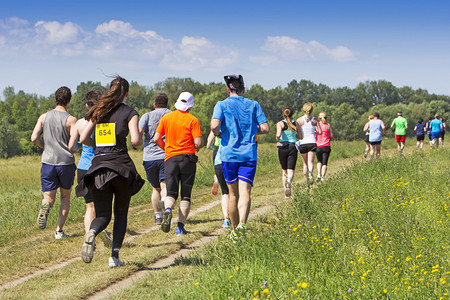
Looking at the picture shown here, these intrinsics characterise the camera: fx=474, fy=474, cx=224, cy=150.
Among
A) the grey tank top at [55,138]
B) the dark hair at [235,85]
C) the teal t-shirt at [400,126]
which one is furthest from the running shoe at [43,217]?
the teal t-shirt at [400,126]

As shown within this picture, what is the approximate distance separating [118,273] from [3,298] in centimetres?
123

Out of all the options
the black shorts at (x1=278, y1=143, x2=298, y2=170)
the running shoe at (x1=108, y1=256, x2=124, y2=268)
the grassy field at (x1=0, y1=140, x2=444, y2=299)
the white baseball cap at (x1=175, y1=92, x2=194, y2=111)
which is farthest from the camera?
the black shorts at (x1=278, y1=143, x2=298, y2=170)

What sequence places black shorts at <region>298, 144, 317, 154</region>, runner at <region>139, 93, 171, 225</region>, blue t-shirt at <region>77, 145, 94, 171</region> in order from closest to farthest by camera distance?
blue t-shirt at <region>77, 145, 94, 171</region>
runner at <region>139, 93, 171, 225</region>
black shorts at <region>298, 144, 317, 154</region>

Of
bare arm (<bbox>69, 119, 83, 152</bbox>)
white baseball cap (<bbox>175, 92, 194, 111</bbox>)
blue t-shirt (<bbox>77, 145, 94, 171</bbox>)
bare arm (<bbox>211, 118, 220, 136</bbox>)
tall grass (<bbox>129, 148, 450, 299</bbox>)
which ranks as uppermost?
white baseball cap (<bbox>175, 92, 194, 111</bbox>)

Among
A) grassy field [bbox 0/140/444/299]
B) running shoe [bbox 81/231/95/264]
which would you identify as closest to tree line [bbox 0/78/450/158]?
Answer: grassy field [bbox 0/140/444/299]

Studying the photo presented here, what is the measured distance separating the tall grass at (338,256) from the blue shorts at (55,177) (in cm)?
277

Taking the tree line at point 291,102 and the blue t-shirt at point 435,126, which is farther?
the tree line at point 291,102

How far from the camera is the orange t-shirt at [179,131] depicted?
710cm

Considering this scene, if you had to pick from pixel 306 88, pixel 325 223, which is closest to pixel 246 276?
pixel 325 223

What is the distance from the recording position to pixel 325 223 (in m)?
6.35

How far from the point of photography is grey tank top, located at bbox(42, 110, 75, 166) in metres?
7.50

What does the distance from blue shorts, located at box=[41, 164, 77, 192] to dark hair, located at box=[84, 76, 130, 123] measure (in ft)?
7.47

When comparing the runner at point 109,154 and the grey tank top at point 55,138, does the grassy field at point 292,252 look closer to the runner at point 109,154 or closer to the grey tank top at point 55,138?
the runner at point 109,154

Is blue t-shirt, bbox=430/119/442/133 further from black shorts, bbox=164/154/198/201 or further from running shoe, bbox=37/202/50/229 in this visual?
running shoe, bbox=37/202/50/229
